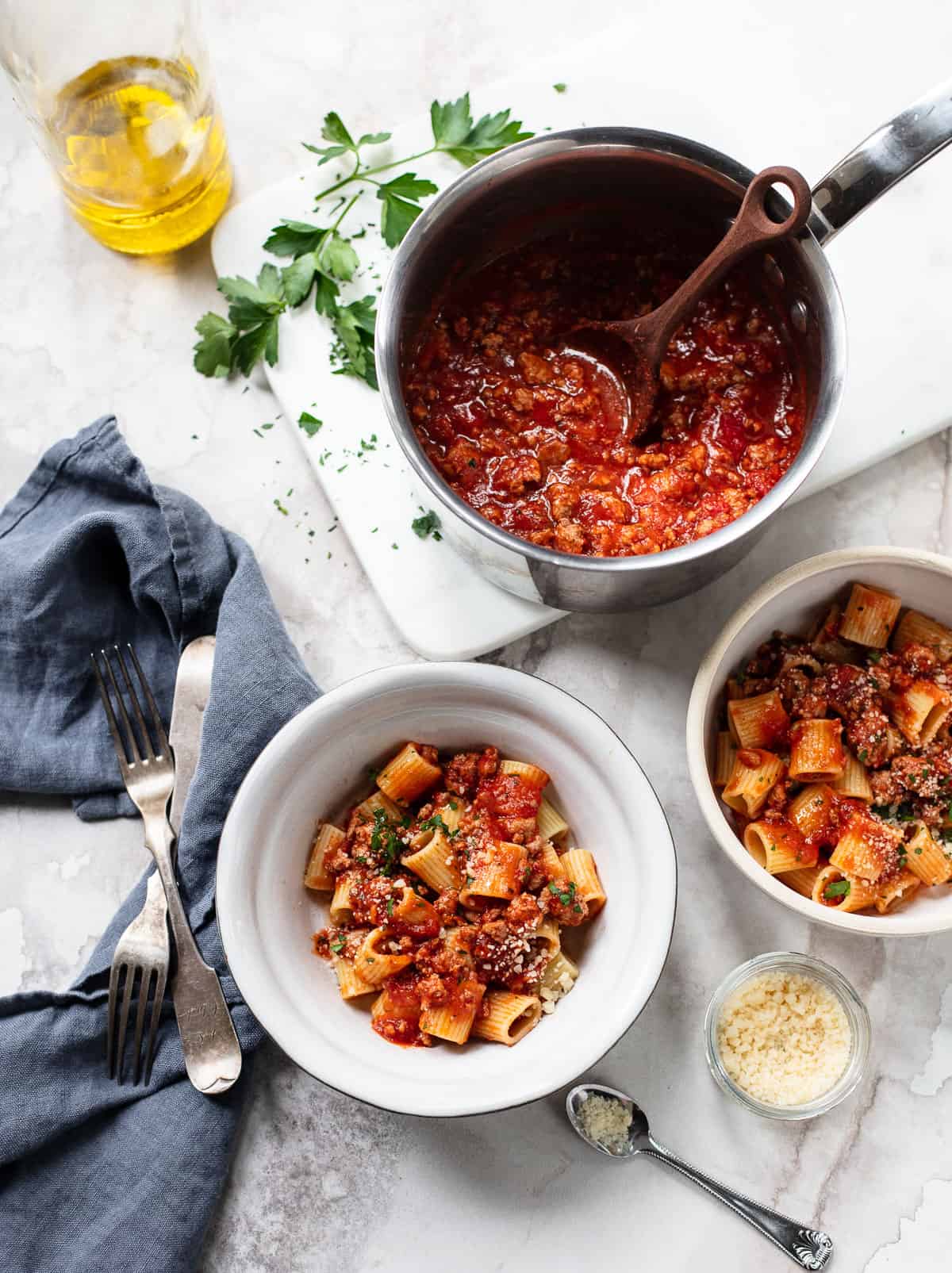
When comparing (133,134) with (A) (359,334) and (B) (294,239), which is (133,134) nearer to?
(B) (294,239)

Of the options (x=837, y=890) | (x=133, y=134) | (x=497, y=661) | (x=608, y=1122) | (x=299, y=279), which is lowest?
(x=608, y=1122)

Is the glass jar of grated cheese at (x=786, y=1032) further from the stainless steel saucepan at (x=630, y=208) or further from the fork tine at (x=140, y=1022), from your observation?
the fork tine at (x=140, y=1022)

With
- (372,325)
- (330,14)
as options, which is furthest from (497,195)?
(330,14)

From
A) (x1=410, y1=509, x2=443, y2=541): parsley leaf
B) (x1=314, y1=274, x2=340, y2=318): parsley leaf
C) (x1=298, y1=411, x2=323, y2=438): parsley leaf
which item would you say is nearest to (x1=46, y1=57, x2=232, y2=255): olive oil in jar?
(x1=314, y1=274, x2=340, y2=318): parsley leaf

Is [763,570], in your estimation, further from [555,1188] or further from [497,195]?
[555,1188]

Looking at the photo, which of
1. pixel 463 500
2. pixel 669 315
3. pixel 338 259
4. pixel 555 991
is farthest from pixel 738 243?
pixel 555 991

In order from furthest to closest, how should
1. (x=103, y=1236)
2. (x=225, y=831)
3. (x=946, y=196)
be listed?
(x=946, y=196), (x=103, y=1236), (x=225, y=831)
